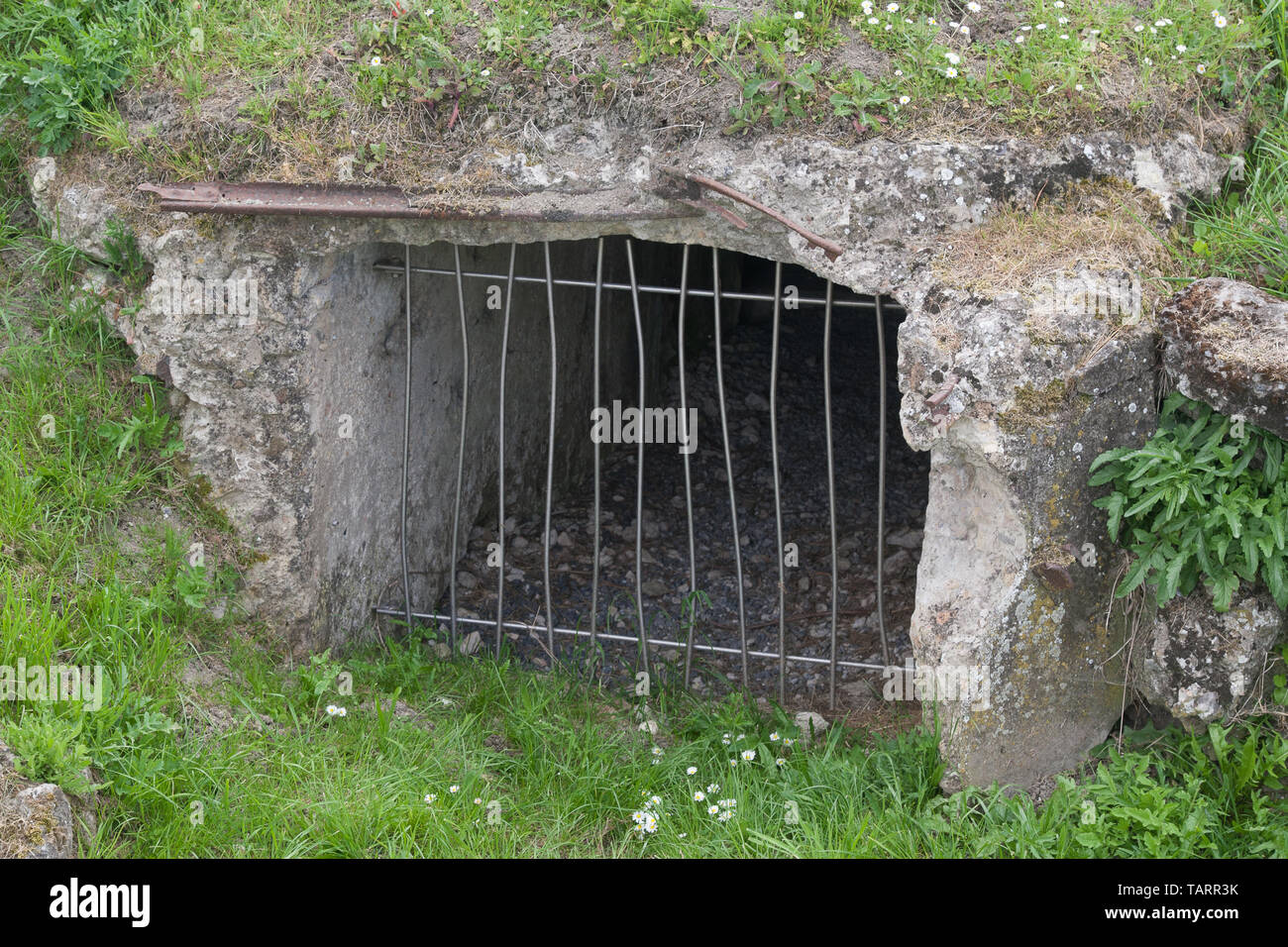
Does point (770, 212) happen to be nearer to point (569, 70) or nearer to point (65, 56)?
point (569, 70)

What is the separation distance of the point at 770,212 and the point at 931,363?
0.73 m

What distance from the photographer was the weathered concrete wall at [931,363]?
11.0 feet

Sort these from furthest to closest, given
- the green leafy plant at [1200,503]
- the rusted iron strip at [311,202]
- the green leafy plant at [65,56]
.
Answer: the green leafy plant at [65,56] → the rusted iron strip at [311,202] → the green leafy plant at [1200,503]

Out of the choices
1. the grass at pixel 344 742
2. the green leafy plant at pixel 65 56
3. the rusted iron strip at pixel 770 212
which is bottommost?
the grass at pixel 344 742

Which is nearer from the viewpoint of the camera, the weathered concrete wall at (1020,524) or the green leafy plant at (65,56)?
the weathered concrete wall at (1020,524)

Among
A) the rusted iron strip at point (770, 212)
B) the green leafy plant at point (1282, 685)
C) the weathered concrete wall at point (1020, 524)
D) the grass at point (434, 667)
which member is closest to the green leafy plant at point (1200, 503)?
the weathered concrete wall at point (1020, 524)

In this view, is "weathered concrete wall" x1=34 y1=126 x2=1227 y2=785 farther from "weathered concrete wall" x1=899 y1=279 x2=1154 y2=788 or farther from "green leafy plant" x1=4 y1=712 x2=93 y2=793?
"green leafy plant" x1=4 y1=712 x2=93 y2=793

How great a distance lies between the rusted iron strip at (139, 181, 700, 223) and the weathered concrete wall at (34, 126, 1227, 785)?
0.31 feet

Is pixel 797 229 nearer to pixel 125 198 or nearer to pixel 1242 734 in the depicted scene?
pixel 1242 734

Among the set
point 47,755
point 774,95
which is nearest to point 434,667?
point 47,755

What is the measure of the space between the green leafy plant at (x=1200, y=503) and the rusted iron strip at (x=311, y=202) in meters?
1.95

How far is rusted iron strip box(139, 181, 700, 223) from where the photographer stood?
3895mm

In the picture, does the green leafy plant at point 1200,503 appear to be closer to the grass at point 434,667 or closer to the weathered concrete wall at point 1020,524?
the weathered concrete wall at point 1020,524
